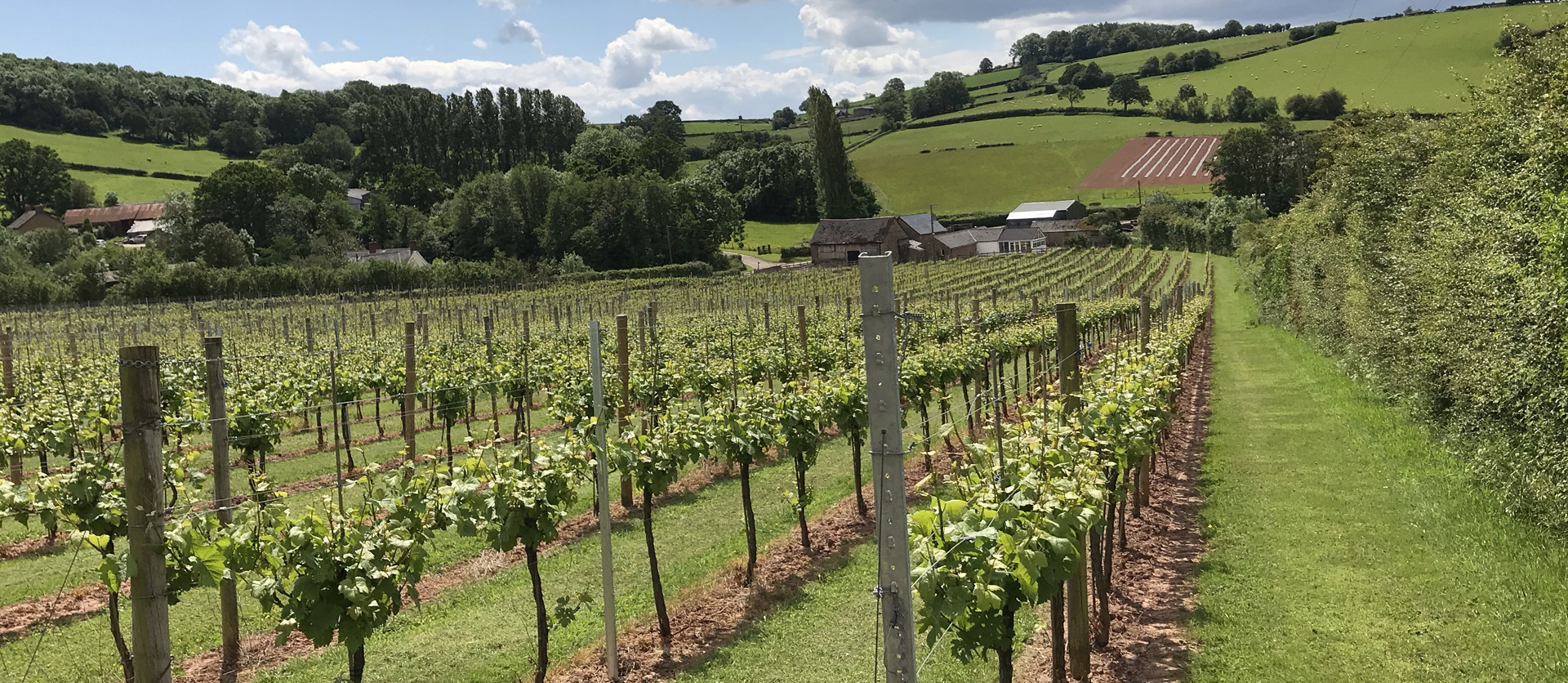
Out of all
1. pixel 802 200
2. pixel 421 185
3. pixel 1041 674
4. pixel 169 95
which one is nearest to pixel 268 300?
pixel 421 185

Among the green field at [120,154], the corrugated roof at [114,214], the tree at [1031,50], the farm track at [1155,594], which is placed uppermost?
the tree at [1031,50]

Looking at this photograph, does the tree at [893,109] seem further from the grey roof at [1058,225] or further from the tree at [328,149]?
the tree at [328,149]

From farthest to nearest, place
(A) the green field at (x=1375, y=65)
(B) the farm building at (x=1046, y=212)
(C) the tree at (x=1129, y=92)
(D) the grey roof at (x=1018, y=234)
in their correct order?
(C) the tree at (x=1129, y=92)
(B) the farm building at (x=1046, y=212)
(A) the green field at (x=1375, y=65)
(D) the grey roof at (x=1018, y=234)

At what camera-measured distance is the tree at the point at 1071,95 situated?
128m

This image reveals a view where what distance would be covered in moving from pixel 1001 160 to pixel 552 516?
107 m

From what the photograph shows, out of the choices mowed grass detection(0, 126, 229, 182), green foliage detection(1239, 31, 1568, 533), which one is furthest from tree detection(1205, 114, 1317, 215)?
mowed grass detection(0, 126, 229, 182)

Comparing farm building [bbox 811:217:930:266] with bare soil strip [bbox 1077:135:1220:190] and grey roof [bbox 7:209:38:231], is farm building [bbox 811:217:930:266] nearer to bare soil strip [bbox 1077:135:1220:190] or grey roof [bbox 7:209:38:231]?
bare soil strip [bbox 1077:135:1220:190]

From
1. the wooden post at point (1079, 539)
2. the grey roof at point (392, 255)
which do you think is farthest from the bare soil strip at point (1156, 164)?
the wooden post at point (1079, 539)

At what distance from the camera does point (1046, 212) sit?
90.0 meters

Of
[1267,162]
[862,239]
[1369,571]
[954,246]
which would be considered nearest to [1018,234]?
[954,246]

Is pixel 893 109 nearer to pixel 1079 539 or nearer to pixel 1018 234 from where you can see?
pixel 1018 234

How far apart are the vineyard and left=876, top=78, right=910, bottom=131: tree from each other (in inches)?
4851

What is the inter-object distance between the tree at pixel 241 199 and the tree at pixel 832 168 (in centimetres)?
4820

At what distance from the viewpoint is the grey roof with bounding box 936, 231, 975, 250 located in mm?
83938
